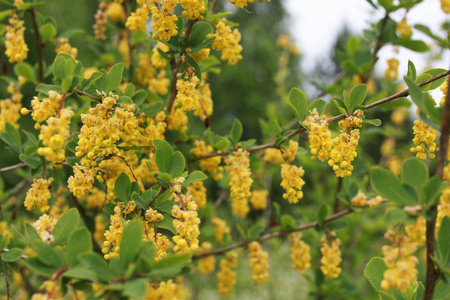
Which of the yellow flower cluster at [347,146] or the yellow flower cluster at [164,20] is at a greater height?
the yellow flower cluster at [164,20]

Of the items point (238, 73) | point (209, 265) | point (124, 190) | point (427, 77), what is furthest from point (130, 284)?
point (238, 73)

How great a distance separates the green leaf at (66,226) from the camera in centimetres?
99

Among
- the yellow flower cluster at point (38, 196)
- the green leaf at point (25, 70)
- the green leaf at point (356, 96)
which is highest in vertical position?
the green leaf at point (356, 96)

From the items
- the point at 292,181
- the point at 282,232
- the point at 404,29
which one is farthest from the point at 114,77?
the point at 404,29

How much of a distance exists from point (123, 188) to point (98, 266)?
0.38 metres

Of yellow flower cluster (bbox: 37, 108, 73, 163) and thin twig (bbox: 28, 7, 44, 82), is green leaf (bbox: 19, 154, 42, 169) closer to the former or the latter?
yellow flower cluster (bbox: 37, 108, 73, 163)

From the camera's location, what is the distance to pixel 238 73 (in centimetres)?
901

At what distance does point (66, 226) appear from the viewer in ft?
→ 3.27

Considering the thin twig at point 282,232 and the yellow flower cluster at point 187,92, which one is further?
the thin twig at point 282,232

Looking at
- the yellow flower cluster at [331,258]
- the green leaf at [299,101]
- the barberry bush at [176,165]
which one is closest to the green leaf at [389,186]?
the barberry bush at [176,165]

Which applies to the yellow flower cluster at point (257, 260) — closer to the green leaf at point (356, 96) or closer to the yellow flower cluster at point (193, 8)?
the green leaf at point (356, 96)

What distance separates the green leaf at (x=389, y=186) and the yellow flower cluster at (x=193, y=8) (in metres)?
0.74

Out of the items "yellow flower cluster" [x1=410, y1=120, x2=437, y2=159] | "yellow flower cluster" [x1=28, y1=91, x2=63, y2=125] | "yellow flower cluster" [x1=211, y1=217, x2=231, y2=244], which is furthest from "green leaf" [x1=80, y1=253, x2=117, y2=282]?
"yellow flower cluster" [x1=211, y1=217, x2=231, y2=244]

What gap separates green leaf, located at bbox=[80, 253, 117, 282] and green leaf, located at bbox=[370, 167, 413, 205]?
632 mm
